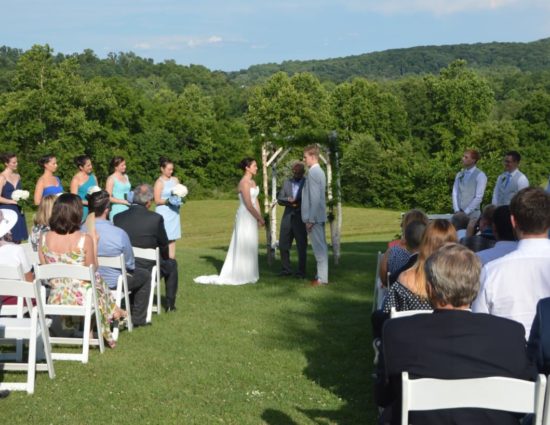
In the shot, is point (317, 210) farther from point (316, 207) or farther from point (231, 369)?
point (231, 369)

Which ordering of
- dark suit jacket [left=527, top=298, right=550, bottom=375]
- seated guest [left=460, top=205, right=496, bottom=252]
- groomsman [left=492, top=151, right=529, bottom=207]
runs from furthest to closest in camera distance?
groomsman [left=492, top=151, right=529, bottom=207], seated guest [left=460, top=205, right=496, bottom=252], dark suit jacket [left=527, top=298, right=550, bottom=375]

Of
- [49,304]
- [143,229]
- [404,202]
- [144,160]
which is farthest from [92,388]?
[144,160]

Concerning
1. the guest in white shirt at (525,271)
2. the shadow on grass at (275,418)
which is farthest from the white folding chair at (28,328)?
the guest in white shirt at (525,271)

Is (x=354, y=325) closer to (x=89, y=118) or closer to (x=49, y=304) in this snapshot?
(x=49, y=304)

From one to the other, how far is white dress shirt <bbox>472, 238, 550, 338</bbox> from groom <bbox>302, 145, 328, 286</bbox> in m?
Result: 7.74

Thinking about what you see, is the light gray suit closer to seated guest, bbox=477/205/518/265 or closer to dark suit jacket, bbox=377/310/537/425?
seated guest, bbox=477/205/518/265

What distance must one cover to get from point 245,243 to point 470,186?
398 cm

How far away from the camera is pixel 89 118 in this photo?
59.7 metres

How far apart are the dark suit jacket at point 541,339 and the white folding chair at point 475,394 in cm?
55

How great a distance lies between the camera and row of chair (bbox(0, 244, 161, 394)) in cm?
655

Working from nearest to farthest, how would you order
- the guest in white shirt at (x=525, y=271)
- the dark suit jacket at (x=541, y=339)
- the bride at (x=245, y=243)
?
the dark suit jacket at (x=541, y=339) < the guest in white shirt at (x=525, y=271) < the bride at (x=245, y=243)

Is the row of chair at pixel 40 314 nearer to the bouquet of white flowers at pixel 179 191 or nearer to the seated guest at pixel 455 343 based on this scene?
the bouquet of white flowers at pixel 179 191

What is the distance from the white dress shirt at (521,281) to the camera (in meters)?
4.65

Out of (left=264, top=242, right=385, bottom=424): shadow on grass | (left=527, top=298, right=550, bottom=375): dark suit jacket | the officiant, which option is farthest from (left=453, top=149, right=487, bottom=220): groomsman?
(left=527, top=298, right=550, bottom=375): dark suit jacket
